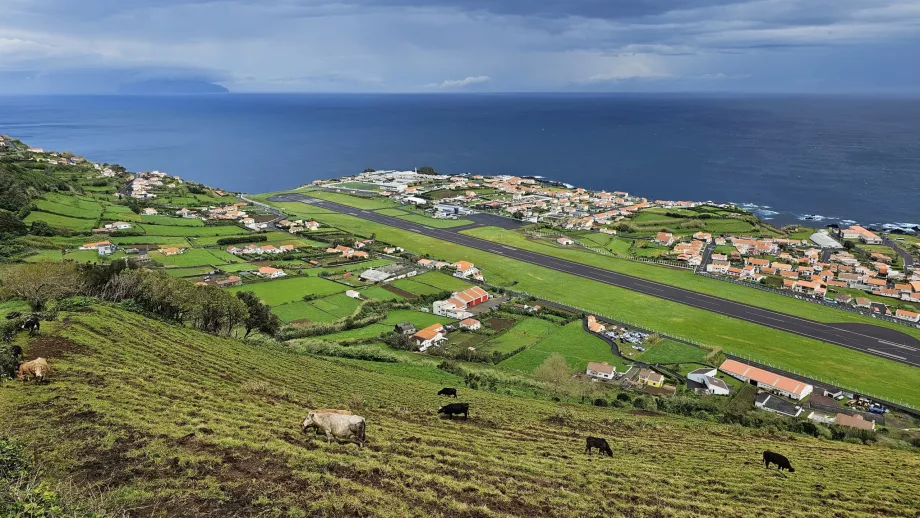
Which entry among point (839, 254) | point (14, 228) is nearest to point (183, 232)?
point (14, 228)

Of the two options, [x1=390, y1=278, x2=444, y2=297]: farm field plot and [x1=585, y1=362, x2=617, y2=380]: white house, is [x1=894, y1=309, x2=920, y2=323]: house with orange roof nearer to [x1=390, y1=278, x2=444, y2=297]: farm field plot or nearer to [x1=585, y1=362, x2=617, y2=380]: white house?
[x1=585, y1=362, x2=617, y2=380]: white house

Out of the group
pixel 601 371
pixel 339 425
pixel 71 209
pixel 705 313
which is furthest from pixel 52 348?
pixel 71 209

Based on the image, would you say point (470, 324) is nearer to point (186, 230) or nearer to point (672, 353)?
point (672, 353)

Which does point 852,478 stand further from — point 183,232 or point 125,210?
point 125,210

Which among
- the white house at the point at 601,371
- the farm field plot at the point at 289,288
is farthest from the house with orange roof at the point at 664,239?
the farm field plot at the point at 289,288

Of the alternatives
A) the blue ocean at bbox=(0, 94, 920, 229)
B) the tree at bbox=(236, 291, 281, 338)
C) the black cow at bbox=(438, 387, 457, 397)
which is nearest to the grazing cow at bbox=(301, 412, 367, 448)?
the black cow at bbox=(438, 387, 457, 397)
